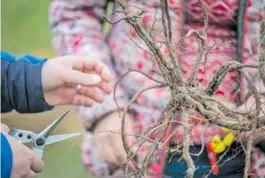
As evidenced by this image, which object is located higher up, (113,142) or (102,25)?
(102,25)

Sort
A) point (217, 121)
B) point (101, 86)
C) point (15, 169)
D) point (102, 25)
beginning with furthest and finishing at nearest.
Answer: point (102, 25), point (101, 86), point (15, 169), point (217, 121)

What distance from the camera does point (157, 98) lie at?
981 mm

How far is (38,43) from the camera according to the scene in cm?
173

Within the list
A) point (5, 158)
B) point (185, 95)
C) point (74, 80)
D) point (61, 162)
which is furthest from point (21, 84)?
point (61, 162)

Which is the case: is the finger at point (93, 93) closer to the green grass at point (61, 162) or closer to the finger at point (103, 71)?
the finger at point (103, 71)

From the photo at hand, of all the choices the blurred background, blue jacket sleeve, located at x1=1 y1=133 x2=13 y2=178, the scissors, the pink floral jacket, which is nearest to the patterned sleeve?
the pink floral jacket

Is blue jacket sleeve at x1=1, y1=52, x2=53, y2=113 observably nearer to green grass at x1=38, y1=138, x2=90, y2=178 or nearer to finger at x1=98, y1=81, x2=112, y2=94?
finger at x1=98, y1=81, x2=112, y2=94

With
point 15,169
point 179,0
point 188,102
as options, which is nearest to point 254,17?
point 179,0

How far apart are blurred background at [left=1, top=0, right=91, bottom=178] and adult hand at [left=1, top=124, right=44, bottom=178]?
2.68ft

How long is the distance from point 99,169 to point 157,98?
161 mm

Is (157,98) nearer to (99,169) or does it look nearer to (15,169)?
(99,169)

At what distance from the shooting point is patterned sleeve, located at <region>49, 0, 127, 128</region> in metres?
1.01

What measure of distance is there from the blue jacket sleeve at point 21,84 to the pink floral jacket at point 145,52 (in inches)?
3.7

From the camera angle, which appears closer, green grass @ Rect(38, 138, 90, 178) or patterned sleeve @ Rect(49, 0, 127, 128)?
patterned sleeve @ Rect(49, 0, 127, 128)
